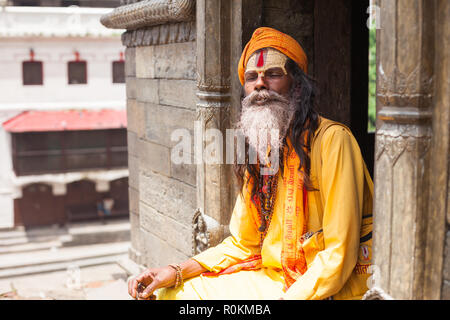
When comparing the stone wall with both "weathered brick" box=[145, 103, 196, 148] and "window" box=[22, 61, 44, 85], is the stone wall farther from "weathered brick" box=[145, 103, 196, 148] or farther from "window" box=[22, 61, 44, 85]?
"window" box=[22, 61, 44, 85]

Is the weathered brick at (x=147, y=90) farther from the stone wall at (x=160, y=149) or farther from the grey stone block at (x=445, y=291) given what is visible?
the grey stone block at (x=445, y=291)

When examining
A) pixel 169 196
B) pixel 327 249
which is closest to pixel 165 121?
pixel 169 196

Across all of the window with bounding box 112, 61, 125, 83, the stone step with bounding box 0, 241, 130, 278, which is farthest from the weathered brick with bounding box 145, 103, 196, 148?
the window with bounding box 112, 61, 125, 83

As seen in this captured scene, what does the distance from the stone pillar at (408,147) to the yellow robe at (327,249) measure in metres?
0.27

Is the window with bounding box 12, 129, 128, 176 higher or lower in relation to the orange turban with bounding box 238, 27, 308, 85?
lower

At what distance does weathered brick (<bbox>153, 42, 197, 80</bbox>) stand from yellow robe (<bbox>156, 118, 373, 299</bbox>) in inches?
79.1

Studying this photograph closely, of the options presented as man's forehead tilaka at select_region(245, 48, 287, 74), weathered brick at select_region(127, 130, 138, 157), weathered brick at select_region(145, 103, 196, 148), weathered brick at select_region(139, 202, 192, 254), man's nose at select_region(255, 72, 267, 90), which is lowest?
weathered brick at select_region(139, 202, 192, 254)

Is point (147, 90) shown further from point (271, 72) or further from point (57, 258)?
point (57, 258)

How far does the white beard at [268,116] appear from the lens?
3014mm

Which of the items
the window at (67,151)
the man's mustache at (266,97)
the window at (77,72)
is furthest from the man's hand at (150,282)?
the window at (77,72)

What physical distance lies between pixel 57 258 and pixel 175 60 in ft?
40.1

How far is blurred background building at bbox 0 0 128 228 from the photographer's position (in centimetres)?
1845

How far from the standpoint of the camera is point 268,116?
3006mm

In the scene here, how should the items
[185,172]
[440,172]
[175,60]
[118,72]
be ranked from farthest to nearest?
[118,72]
[175,60]
[185,172]
[440,172]
